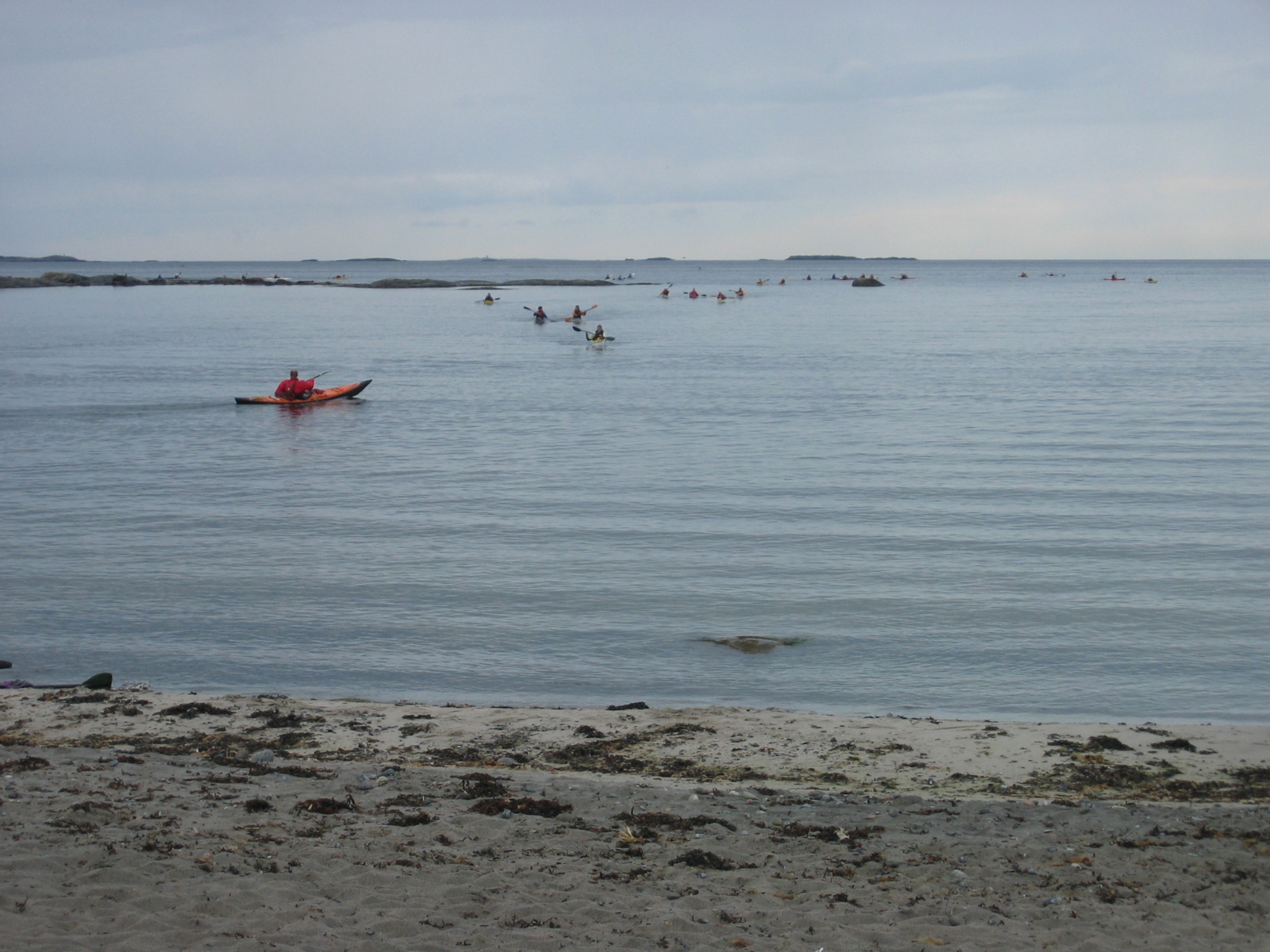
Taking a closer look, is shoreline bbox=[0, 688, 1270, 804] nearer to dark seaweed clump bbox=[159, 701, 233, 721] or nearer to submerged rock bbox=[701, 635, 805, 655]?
dark seaweed clump bbox=[159, 701, 233, 721]

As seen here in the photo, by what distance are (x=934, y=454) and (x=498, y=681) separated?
16.6 metres

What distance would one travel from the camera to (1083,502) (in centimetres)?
2083

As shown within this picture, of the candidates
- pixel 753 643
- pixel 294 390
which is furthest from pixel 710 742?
pixel 294 390

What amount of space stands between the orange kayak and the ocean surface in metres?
0.52

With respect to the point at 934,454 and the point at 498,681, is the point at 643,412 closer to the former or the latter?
the point at 934,454

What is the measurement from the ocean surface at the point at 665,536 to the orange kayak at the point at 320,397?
52 centimetres

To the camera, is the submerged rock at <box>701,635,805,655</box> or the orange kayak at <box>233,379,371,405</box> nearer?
the submerged rock at <box>701,635,805,655</box>

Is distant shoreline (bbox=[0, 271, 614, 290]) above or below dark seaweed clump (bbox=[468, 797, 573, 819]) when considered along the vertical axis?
above

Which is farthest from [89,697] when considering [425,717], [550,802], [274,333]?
[274,333]

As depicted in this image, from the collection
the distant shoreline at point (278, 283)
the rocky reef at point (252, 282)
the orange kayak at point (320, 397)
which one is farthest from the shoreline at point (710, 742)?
the rocky reef at point (252, 282)

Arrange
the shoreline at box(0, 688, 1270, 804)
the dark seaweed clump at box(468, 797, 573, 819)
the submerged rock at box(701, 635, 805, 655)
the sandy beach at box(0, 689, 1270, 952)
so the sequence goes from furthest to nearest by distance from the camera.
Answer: the submerged rock at box(701, 635, 805, 655), the shoreline at box(0, 688, 1270, 804), the dark seaweed clump at box(468, 797, 573, 819), the sandy beach at box(0, 689, 1270, 952)

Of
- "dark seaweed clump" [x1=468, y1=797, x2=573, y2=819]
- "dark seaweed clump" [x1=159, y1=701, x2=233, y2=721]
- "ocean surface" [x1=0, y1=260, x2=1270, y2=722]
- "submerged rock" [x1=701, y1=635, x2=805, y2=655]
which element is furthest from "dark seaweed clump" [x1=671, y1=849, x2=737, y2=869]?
"submerged rock" [x1=701, y1=635, x2=805, y2=655]

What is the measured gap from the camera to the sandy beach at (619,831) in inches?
247

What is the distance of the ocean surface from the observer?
12891 millimetres
